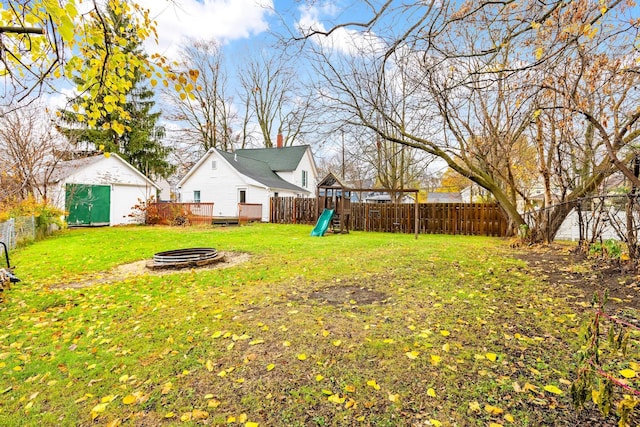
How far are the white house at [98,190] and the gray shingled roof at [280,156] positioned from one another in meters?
9.83

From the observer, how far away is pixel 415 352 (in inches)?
114

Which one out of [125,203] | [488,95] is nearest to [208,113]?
[125,203]

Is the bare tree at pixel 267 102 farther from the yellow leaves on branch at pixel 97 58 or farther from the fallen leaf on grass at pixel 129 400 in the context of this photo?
the fallen leaf on grass at pixel 129 400

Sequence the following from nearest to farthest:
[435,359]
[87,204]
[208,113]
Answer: [435,359]
[87,204]
[208,113]

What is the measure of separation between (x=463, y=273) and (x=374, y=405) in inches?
164

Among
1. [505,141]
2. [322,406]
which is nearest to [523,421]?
[322,406]

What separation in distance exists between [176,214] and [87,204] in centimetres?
419

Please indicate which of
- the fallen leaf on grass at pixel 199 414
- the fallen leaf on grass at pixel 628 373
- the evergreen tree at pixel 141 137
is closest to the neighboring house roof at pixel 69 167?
the evergreen tree at pixel 141 137

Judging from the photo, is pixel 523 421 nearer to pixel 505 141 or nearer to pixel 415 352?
pixel 415 352

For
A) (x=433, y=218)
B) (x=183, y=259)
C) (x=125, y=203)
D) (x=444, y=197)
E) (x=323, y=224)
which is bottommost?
(x=183, y=259)

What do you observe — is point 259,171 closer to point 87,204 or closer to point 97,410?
point 87,204

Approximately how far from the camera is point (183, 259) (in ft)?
22.8

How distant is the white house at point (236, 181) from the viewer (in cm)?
2088

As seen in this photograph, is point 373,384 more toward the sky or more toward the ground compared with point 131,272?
more toward the ground
